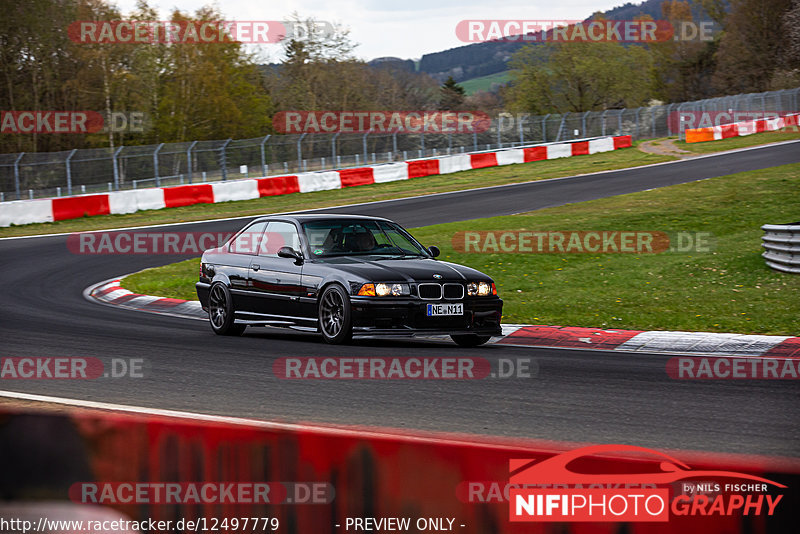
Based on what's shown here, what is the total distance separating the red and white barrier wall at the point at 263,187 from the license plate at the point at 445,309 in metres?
20.3

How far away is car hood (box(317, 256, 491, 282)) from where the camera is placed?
9352 millimetres

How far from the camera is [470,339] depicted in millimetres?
9875

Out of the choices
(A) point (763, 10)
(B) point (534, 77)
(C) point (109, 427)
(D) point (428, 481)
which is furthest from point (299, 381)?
(A) point (763, 10)

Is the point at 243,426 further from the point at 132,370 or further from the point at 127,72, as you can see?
the point at 127,72

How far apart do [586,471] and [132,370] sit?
239 inches

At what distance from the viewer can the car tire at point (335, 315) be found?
364 inches

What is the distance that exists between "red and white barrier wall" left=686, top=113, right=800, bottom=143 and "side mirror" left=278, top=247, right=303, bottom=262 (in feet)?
115

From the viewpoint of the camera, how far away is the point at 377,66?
287ft

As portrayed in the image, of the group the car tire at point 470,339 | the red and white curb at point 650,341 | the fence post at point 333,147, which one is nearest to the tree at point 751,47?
the fence post at point 333,147
